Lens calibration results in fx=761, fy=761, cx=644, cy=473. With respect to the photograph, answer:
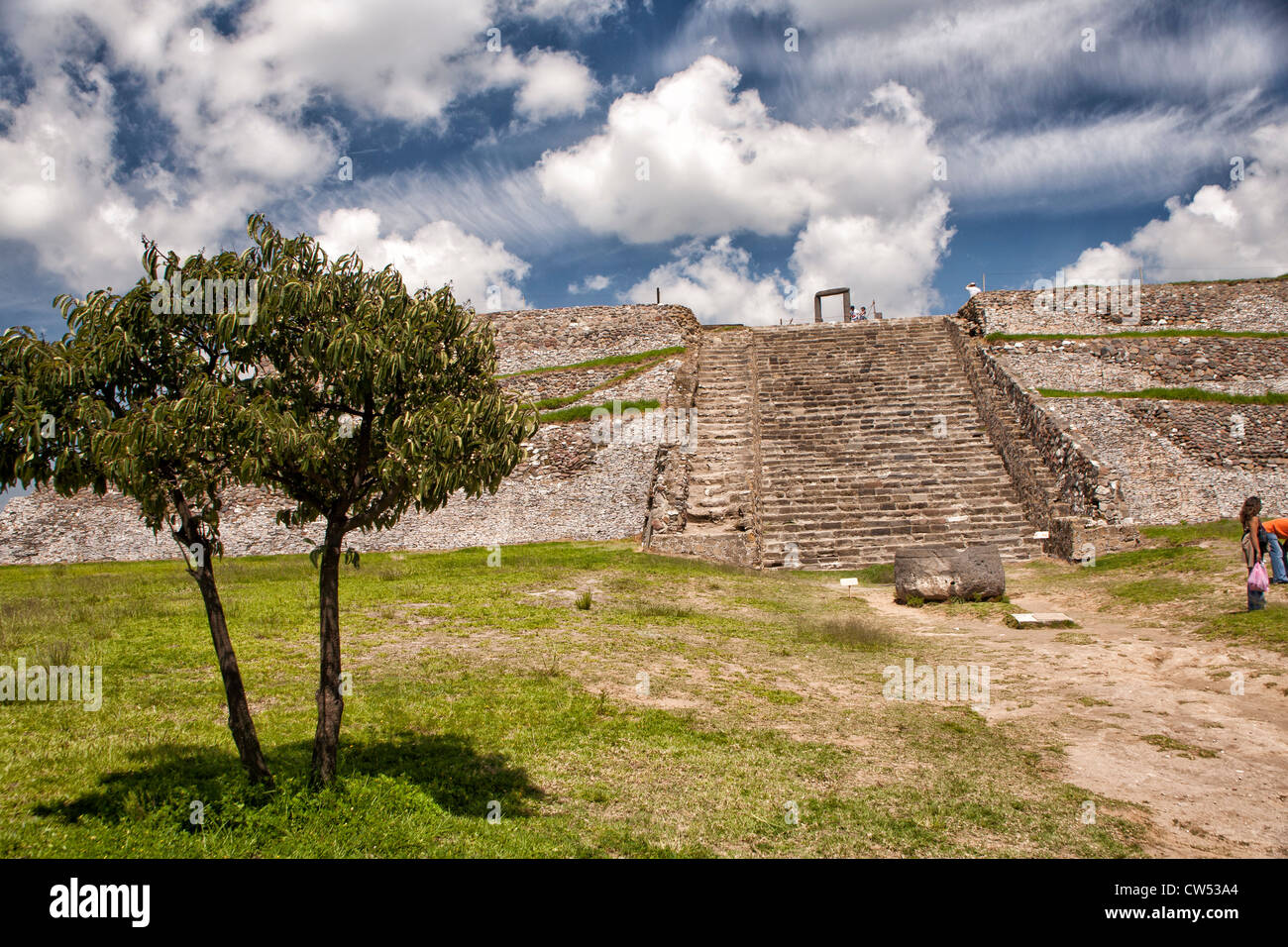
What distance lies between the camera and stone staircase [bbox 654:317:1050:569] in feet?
65.1

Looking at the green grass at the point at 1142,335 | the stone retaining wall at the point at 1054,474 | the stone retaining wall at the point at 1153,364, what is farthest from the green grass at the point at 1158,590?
the green grass at the point at 1142,335

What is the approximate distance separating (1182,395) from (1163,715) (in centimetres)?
2056

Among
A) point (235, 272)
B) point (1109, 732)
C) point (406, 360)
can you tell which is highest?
point (235, 272)

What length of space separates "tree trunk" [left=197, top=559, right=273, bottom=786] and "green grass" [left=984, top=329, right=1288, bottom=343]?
1145 inches

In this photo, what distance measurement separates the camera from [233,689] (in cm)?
543

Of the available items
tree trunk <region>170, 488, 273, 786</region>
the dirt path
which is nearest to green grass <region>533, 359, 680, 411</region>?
the dirt path

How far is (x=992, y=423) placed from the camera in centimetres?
2314

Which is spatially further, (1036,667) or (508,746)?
(1036,667)

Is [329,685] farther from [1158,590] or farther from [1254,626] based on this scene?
[1158,590]

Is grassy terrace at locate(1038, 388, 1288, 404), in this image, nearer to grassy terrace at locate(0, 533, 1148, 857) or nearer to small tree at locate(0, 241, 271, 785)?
grassy terrace at locate(0, 533, 1148, 857)
